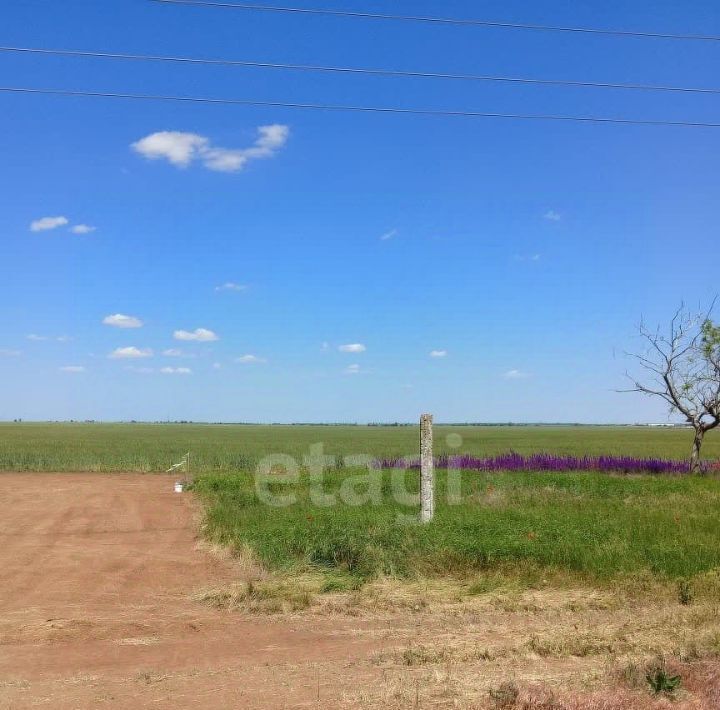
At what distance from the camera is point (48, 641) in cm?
647

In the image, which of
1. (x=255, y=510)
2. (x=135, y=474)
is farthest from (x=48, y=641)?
(x=135, y=474)

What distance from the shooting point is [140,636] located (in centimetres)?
663

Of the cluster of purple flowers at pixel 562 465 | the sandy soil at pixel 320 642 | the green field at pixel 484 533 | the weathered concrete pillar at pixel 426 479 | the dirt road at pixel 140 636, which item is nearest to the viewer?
the sandy soil at pixel 320 642

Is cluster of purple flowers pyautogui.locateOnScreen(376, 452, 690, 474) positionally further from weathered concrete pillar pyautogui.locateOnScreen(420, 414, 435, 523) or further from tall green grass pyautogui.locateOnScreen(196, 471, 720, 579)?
weathered concrete pillar pyautogui.locateOnScreen(420, 414, 435, 523)

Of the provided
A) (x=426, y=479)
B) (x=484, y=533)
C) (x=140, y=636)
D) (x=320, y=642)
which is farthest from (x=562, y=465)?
(x=140, y=636)

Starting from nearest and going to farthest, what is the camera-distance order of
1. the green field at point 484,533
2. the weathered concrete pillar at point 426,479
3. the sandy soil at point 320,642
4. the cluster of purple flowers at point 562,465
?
1. the sandy soil at point 320,642
2. the green field at point 484,533
3. the weathered concrete pillar at point 426,479
4. the cluster of purple flowers at point 562,465

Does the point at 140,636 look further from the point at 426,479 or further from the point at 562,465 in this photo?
the point at 562,465

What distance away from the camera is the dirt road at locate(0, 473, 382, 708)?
5145mm

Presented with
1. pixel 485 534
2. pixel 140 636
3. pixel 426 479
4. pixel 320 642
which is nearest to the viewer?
pixel 320 642

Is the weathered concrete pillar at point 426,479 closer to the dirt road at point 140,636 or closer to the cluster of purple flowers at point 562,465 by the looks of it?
the dirt road at point 140,636

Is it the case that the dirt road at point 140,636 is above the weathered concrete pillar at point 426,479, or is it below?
below

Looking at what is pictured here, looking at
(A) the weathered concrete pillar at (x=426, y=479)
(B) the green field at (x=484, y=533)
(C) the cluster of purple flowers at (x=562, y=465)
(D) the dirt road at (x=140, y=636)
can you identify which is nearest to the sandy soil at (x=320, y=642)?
(D) the dirt road at (x=140, y=636)

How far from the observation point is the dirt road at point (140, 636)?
16.9 feet

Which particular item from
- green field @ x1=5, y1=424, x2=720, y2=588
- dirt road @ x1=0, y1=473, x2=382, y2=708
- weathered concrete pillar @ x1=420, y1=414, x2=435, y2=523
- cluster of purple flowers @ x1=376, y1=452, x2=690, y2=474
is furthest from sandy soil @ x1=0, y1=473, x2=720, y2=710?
cluster of purple flowers @ x1=376, y1=452, x2=690, y2=474
